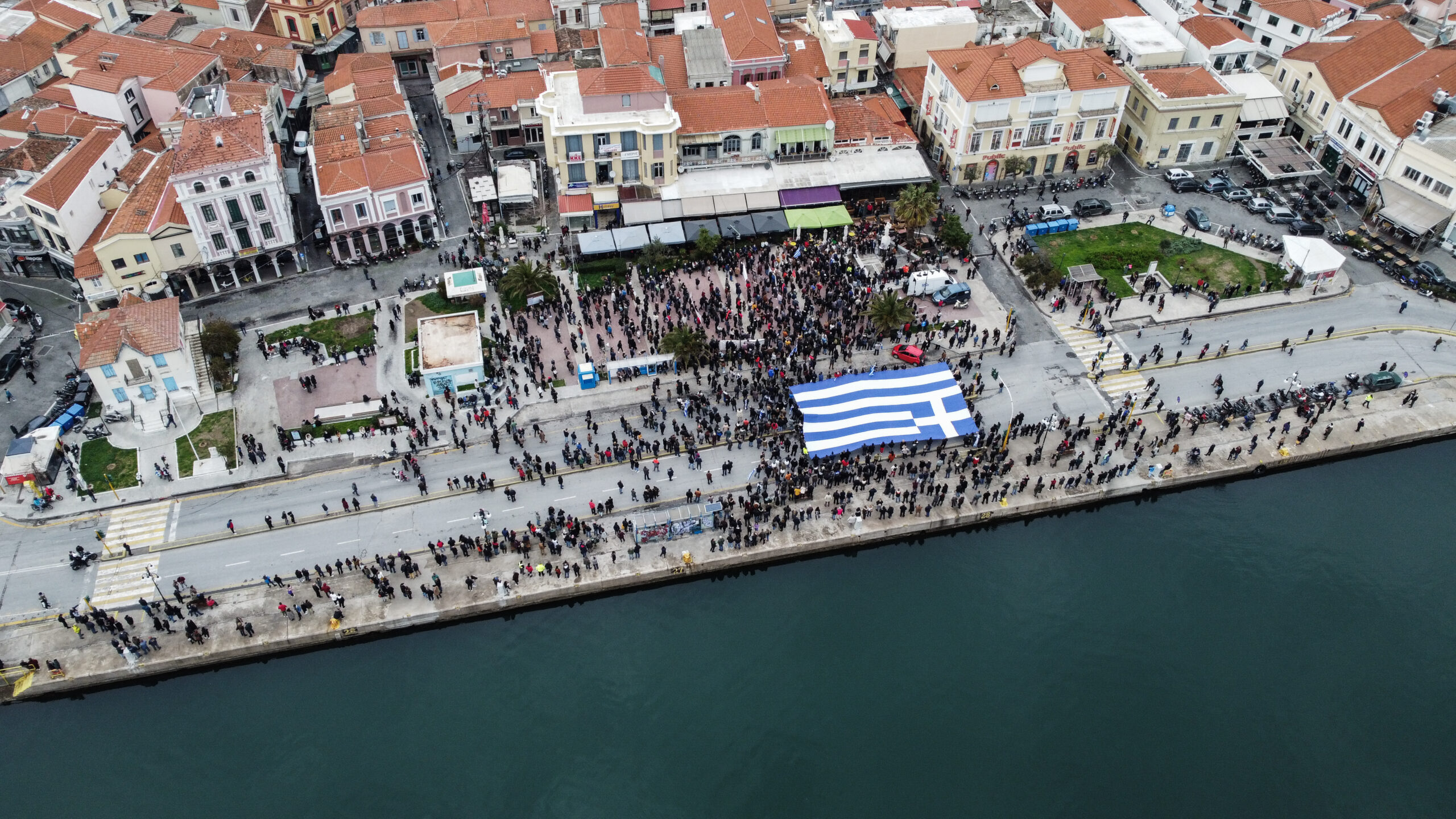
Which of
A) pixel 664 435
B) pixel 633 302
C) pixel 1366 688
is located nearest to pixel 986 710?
pixel 1366 688

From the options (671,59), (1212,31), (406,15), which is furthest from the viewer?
(406,15)

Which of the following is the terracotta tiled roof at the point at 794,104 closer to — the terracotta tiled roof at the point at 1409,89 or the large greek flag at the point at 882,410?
the large greek flag at the point at 882,410

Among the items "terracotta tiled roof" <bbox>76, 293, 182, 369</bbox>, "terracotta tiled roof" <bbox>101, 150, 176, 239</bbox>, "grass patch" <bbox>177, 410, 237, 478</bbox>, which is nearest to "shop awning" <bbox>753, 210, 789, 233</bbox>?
"grass patch" <bbox>177, 410, 237, 478</bbox>

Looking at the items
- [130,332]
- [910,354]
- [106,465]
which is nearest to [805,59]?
[910,354]

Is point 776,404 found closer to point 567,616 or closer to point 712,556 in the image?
point 712,556

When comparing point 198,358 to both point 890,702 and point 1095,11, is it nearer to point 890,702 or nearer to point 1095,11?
point 890,702

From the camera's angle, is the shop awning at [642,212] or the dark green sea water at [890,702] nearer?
the dark green sea water at [890,702]

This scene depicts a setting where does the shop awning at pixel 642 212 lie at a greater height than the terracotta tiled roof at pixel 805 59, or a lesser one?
lesser

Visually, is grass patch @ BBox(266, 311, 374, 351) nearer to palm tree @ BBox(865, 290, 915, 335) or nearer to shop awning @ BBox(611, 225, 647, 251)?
shop awning @ BBox(611, 225, 647, 251)

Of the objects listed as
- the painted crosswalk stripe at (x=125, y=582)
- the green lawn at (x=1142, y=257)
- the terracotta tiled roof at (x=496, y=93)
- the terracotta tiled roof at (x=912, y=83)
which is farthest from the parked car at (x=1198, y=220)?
the painted crosswalk stripe at (x=125, y=582)
